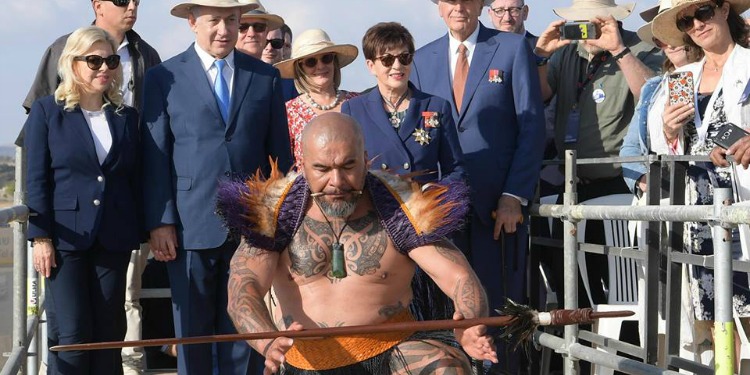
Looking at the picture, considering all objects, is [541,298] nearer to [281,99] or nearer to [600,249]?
[600,249]

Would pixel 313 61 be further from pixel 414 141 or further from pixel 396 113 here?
pixel 414 141

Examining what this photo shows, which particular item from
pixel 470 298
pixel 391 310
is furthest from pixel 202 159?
pixel 470 298

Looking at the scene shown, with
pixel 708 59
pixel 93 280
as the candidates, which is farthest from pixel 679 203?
pixel 93 280

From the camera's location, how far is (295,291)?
211 inches

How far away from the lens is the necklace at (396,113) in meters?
6.90

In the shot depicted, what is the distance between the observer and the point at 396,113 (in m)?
6.93

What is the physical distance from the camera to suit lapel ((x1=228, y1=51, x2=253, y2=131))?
265 inches

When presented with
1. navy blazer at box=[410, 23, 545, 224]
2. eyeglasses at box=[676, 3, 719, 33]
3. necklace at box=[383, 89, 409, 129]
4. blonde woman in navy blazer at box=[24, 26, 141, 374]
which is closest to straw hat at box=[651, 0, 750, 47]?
eyeglasses at box=[676, 3, 719, 33]

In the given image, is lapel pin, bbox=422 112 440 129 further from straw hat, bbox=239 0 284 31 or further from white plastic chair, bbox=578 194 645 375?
straw hat, bbox=239 0 284 31

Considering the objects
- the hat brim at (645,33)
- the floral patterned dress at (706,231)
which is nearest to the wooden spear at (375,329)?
the floral patterned dress at (706,231)

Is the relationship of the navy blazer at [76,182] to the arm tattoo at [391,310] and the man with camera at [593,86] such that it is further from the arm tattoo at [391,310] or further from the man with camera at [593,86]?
the man with camera at [593,86]

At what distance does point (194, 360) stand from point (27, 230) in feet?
3.44

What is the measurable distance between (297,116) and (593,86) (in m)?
1.71

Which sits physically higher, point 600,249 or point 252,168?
point 252,168
